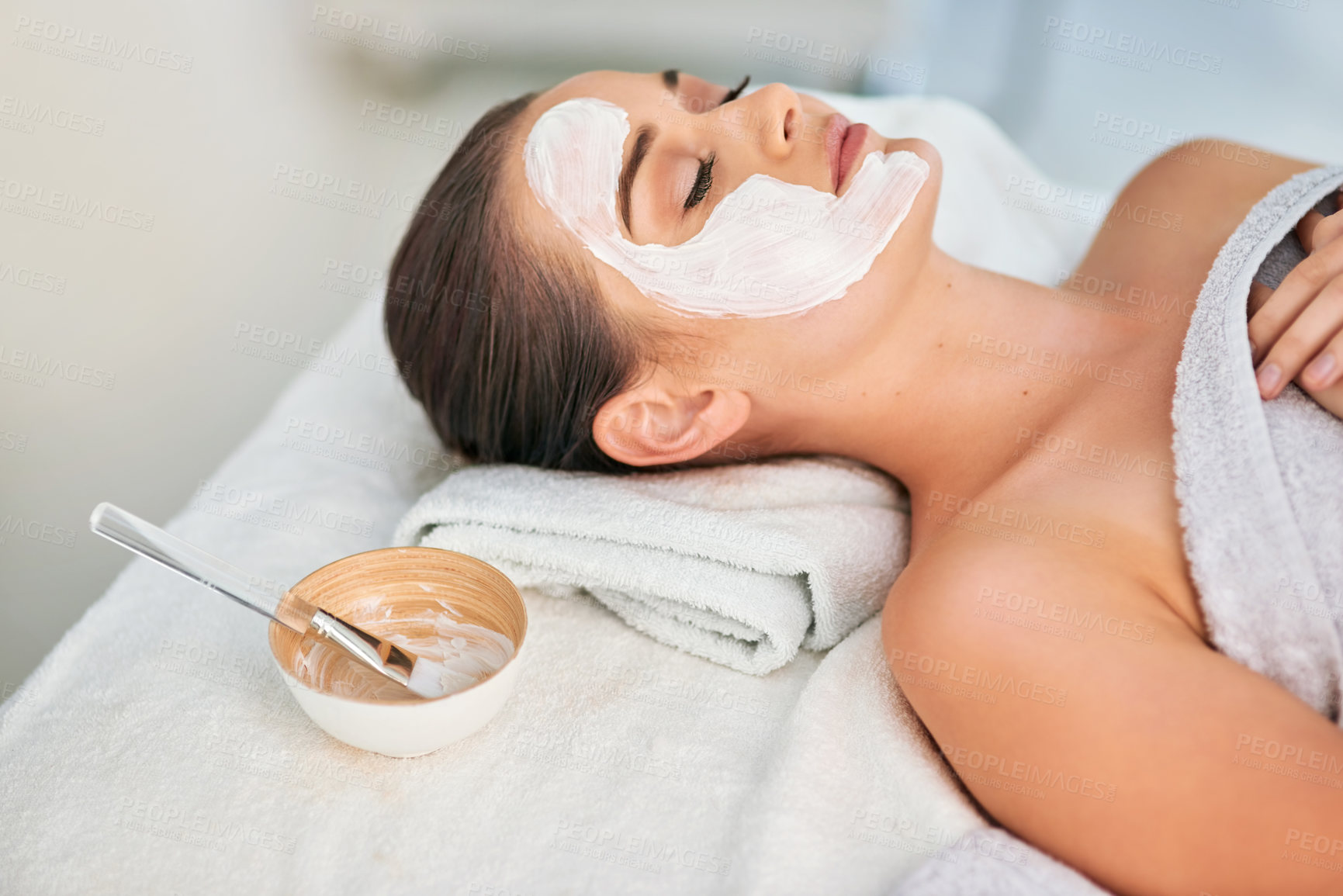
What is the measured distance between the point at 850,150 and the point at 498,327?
453 mm

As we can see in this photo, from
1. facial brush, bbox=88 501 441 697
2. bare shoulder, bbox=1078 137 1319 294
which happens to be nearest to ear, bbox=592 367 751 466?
facial brush, bbox=88 501 441 697

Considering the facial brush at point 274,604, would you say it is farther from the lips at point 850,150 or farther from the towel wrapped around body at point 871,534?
the lips at point 850,150

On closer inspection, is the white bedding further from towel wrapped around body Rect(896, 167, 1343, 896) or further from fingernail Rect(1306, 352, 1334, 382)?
fingernail Rect(1306, 352, 1334, 382)

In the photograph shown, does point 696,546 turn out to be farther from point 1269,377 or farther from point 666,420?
point 1269,377

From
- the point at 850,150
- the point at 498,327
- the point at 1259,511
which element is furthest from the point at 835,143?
the point at 1259,511

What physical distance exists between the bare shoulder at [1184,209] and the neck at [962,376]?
0.15 metres


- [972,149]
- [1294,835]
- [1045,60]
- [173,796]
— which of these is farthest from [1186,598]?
[1045,60]

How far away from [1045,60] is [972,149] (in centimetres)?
48

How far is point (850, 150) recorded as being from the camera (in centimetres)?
106

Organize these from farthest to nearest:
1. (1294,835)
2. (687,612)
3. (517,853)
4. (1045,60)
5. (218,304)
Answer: (1045,60), (218,304), (687,612), (517,853), (1294,835)

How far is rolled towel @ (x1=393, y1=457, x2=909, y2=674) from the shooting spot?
97 centimetres

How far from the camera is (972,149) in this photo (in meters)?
1.66

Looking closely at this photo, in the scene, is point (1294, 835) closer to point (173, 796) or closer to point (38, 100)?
point (173, 796)

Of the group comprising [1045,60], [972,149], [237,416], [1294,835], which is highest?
[1045,60]
